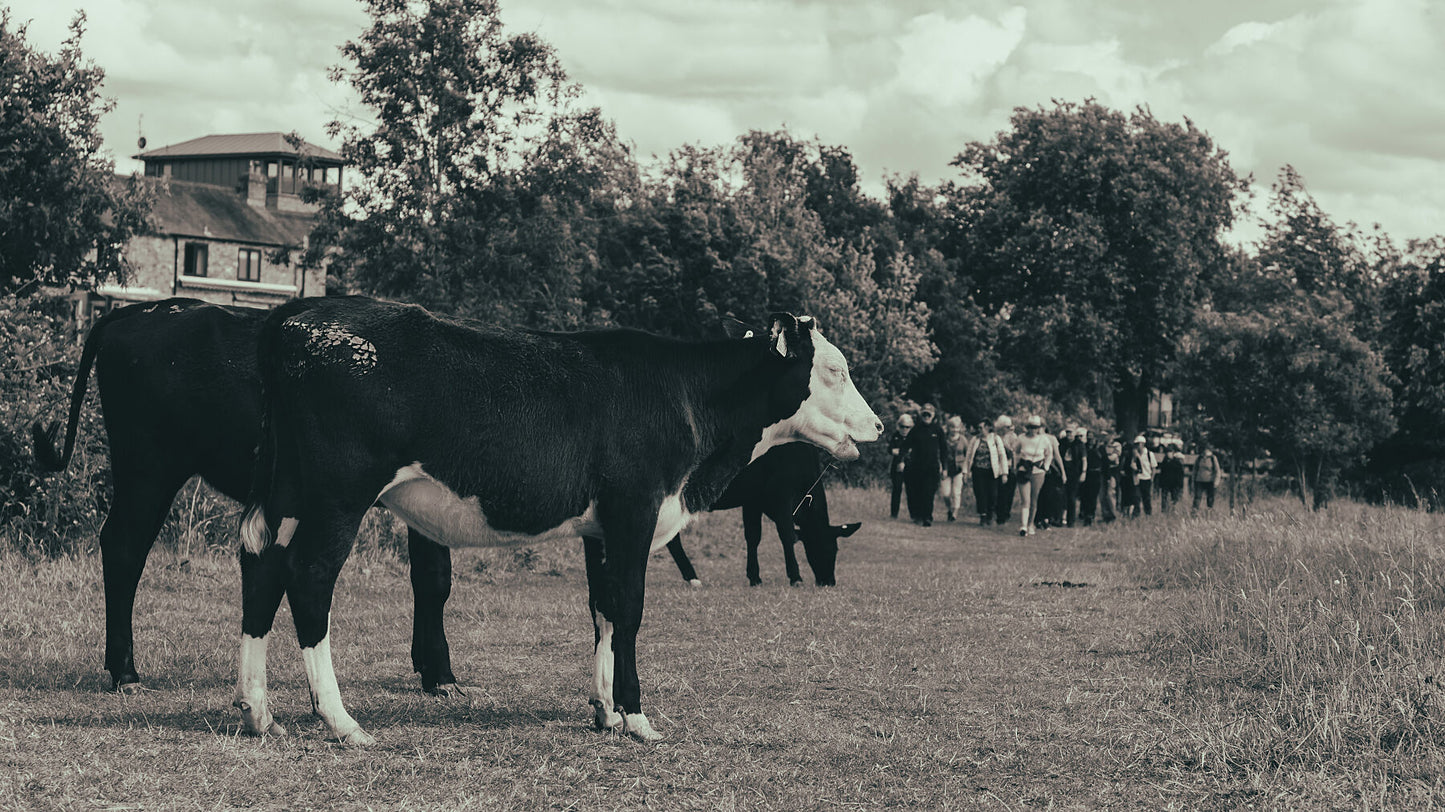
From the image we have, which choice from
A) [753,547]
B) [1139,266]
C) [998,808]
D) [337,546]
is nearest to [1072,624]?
[753,547]

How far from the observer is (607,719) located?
274 inches

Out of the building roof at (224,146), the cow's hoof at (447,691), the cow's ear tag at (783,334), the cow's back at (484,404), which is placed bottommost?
the cow's hoof at (447,691)

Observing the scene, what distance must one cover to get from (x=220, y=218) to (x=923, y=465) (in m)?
54.8

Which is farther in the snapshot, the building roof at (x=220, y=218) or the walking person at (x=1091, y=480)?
the building roof at (x=220, y=218)

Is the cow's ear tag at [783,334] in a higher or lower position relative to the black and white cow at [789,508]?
higher

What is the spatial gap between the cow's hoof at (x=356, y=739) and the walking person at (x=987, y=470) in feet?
68.5

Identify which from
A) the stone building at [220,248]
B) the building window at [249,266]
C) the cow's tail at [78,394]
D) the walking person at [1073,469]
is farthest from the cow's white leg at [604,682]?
the building window at [249,266]

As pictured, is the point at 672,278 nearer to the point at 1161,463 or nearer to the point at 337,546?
the point at 1161,463

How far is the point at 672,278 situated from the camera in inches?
1501

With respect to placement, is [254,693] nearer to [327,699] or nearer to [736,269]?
[327,699]

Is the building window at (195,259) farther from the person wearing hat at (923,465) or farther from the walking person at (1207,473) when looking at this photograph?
the walking person at (1207,473)

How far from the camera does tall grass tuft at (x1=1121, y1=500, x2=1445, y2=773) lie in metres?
6.59

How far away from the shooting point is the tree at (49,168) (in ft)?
89.9

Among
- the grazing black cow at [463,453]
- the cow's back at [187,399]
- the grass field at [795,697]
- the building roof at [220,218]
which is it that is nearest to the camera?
the grass field at [795,697]
